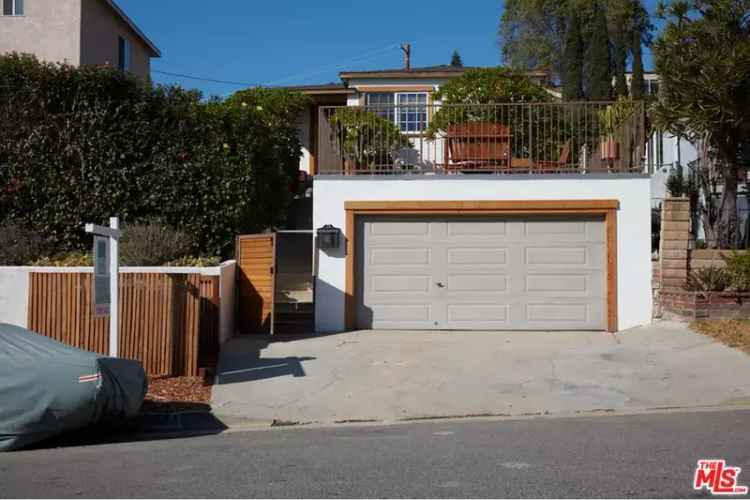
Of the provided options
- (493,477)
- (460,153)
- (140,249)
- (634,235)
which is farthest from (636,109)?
(493,477)

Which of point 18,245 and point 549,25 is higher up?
point 549,25

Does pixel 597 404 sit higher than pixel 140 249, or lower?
lower

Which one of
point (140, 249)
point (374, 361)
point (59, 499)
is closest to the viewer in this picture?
point (59, 499)

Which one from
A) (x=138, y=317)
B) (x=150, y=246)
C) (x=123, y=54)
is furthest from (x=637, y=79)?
(x=138, y=317)

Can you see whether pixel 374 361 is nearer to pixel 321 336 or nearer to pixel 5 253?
pixel 321 336

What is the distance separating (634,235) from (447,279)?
331 cm

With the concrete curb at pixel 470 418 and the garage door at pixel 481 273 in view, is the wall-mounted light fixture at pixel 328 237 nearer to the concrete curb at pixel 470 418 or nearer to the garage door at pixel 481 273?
the garage door at pixel 481 273

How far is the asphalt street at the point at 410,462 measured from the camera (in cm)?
601

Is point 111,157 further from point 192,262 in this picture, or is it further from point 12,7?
point 12,7

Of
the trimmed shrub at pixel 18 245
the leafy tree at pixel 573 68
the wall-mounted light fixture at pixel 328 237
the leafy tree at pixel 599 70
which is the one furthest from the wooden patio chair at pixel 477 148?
the leafy tree at pixel 599 70

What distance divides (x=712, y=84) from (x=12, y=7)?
788 inches

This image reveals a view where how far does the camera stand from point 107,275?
9.73 m

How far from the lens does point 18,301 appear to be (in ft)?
40.5

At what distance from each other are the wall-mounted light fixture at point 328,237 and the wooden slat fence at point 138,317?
3.19 m
